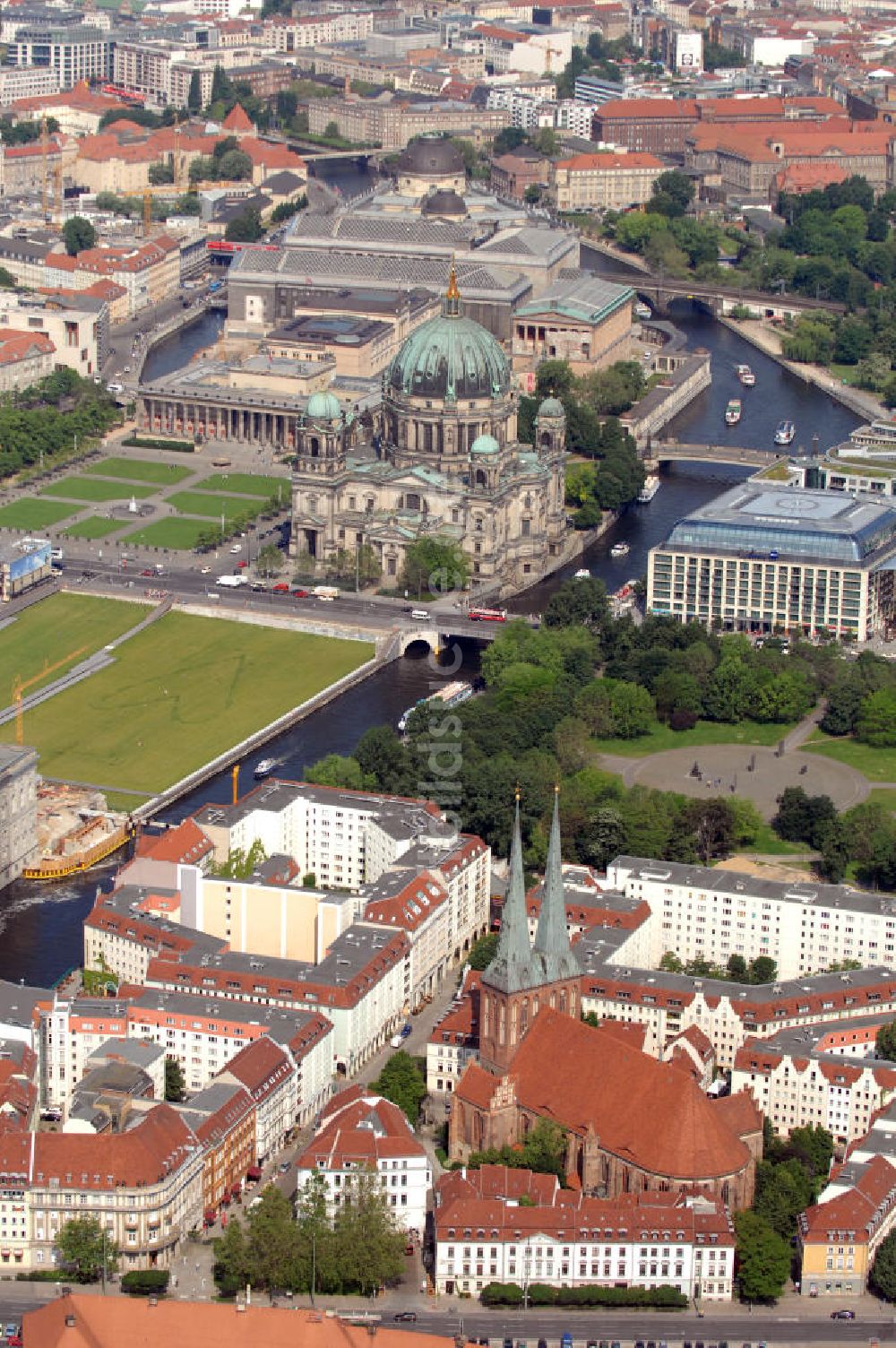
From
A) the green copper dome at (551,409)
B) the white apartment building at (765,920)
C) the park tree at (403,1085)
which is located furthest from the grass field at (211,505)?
the park tree at (403,1085)

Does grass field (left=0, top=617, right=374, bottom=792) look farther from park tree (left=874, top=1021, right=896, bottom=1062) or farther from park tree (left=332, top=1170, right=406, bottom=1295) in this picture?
park tree (left=332, top=1170, right=406, bottom=1295)

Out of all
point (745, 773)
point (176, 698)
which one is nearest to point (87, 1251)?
point (745, 773)

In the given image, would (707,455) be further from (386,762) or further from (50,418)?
(386,762)

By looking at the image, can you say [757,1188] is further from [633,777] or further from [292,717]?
[292,717]

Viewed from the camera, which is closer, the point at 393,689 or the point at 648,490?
the point at 393,689

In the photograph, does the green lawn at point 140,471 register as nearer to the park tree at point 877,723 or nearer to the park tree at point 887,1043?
the park tree at point 877,723

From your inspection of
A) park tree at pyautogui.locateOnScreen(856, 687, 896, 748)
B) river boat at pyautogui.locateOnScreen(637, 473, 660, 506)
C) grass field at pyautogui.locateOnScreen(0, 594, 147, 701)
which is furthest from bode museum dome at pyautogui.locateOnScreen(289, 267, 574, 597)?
park tree at pyautogui.locateOnScreen(856, 687, 896, 748)
